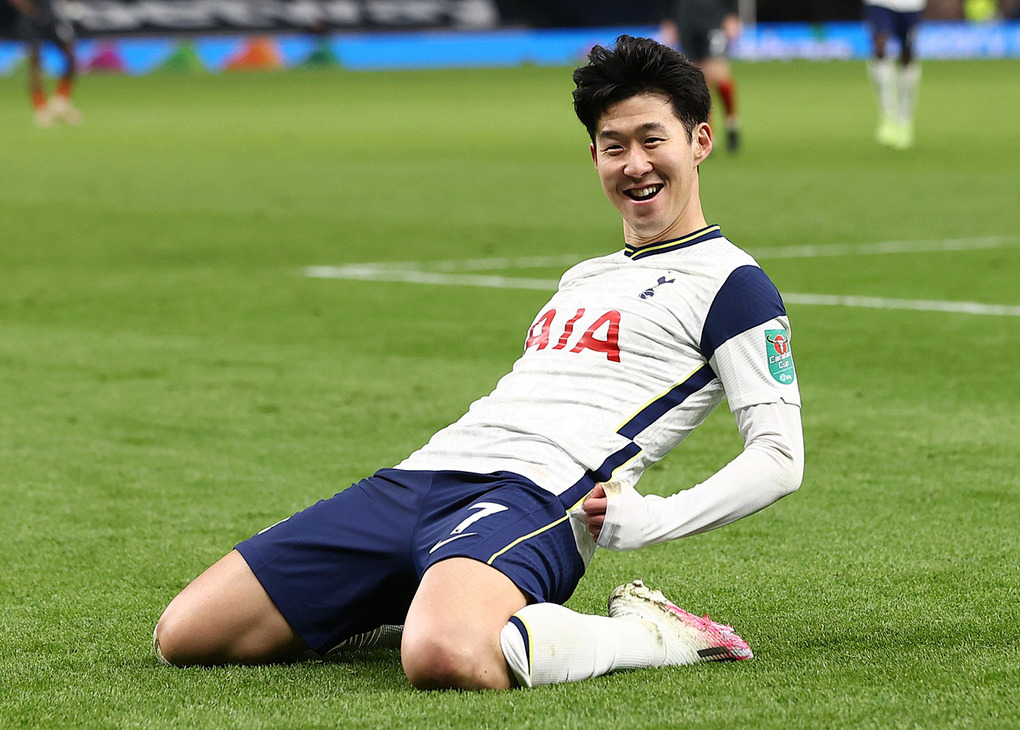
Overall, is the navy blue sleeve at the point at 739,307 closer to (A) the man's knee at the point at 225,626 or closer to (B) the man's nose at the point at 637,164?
(B) the man's nose at the point at 637,164

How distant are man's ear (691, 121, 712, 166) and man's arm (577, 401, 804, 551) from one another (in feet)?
2.08

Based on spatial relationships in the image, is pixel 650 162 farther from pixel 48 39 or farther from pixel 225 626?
pixel 48 39

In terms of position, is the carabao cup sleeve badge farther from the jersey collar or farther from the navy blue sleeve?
the jersey collar

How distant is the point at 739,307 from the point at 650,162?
1.28ft

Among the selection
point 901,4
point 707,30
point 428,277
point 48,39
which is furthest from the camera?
point 48,39

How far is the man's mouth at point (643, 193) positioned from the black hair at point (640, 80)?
141mm

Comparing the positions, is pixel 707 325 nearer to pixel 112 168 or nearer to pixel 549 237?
pixel 549 237

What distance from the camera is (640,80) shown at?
3770mm

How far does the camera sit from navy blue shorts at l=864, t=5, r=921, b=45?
1872 cm

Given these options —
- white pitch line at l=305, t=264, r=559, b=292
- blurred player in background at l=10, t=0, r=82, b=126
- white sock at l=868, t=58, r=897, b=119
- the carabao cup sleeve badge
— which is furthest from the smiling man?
blurred player in background at l=10, t=0, r=82, b=126

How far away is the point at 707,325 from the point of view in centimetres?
369

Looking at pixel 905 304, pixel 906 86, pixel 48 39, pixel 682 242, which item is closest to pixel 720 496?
pixel 682 242

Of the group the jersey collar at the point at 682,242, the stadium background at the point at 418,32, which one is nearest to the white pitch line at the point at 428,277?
the jersey collar at the point at 682,242

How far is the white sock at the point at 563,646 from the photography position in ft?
11.1
